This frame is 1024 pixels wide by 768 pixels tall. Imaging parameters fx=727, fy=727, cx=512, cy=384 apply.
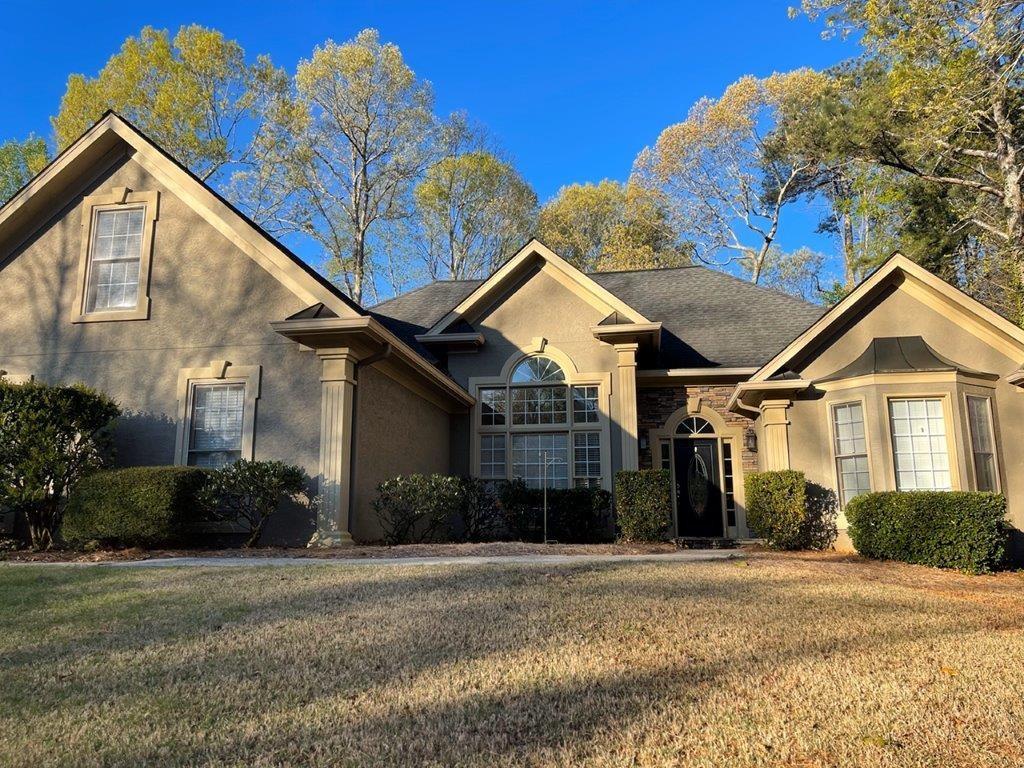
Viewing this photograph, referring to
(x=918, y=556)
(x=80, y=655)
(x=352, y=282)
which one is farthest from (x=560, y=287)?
(x=352, y=282)

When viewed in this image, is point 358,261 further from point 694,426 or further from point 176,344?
point 694,426

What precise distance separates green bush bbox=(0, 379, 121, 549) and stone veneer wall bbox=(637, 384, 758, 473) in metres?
9.23

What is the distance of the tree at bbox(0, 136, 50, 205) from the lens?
27750 mm

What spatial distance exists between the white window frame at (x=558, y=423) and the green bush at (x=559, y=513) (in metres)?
1.10

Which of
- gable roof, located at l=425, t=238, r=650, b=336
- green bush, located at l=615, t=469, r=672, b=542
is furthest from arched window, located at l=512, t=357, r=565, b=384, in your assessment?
green bush, located at l=615, t=469, r=672, b=542

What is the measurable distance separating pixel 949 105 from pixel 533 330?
25.5 ft

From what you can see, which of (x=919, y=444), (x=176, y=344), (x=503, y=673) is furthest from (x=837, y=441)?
(x=176, y=344)

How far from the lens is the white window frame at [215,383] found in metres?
10.5

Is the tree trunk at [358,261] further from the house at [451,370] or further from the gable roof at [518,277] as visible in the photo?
the gable roof at [518,277]

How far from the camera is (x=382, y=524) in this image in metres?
11.1

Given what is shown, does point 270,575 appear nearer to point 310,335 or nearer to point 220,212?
point 310,335

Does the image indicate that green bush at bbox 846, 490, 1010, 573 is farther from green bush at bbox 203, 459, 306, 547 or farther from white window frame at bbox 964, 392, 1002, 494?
green bush at bbox 203, 459, 306, 547

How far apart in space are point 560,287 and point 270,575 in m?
9.05

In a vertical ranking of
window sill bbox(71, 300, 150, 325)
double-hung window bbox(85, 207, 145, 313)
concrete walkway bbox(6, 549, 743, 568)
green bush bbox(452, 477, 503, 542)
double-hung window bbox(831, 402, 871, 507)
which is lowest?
concrete walkway bbox(6, 549, 743, 568)
